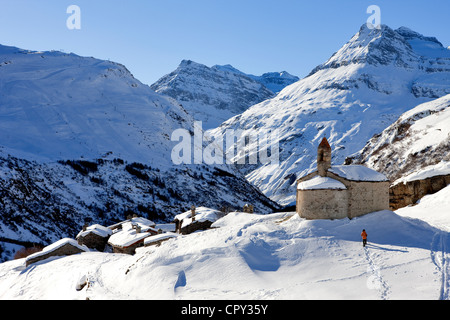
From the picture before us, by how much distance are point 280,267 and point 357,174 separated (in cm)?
1206

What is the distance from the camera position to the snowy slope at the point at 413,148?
59.2 meters

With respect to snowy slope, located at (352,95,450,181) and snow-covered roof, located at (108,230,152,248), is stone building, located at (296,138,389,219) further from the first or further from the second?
snowy slope, located at (352,95,450,181)

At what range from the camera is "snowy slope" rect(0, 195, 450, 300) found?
19094 millimetres

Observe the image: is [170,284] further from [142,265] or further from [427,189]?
[427,189]

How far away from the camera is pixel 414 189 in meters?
46.2

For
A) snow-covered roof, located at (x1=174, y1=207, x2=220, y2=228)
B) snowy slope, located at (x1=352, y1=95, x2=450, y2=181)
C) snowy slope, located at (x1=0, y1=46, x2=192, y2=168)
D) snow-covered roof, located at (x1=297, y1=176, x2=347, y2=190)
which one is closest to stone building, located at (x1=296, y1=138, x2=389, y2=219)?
snow-covered roof, located at (x1=297, y1=176, x2=347, y2=190)

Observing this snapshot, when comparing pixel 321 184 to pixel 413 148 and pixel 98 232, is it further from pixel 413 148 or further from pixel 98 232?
pixel 413 148

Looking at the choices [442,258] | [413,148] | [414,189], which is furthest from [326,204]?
[413,148]

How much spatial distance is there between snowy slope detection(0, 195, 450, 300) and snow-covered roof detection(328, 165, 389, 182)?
3.04 m

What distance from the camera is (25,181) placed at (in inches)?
2849

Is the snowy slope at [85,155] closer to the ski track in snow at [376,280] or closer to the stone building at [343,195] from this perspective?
the stone building at [343,195]

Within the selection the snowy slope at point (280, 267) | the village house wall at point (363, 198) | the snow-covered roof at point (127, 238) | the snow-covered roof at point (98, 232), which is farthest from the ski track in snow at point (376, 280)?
the snow-covered roof at point (98, 232)

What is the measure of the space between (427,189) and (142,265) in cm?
3485

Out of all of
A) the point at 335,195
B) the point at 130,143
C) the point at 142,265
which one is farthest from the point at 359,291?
the point at 130,143
